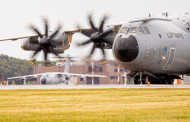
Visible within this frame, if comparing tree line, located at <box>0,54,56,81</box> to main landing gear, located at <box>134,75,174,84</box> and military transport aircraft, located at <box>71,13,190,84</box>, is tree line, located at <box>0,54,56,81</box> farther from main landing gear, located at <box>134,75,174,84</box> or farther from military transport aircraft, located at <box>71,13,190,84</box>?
military transport aircraft, located at <box>71,13,190,84</box>

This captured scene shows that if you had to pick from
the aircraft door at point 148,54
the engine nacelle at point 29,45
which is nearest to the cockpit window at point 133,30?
the aircraft door at point 148,54

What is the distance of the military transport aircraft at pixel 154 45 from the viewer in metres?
27.5

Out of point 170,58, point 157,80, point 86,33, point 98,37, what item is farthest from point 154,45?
point 86,33

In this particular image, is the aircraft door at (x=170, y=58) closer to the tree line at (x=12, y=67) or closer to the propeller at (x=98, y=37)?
the propeller at (x=98, y=37)

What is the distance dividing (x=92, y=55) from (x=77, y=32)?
410 centimetres

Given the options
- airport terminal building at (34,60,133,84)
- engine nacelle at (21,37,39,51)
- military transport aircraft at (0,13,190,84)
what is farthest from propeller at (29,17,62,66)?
airport terminal building at (34,60,133,84)

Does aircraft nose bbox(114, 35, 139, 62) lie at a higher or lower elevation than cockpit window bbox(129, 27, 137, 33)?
lower

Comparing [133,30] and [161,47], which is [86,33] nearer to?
[133,30]

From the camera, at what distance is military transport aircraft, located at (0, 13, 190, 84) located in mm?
27516

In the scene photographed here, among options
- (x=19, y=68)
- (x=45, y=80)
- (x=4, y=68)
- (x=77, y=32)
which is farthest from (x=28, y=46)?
(x=19, y=68)

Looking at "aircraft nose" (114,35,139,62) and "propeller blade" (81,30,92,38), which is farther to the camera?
"propeller blade" (81,30,92,38)

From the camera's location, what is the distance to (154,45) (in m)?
27.9

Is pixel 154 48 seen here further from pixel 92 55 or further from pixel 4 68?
pixel 4 68

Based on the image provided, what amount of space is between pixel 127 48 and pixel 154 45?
7.38 ft
